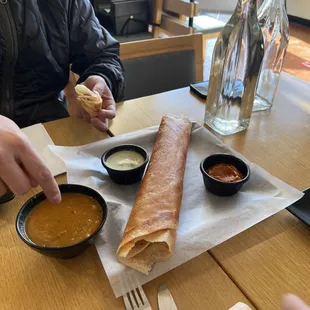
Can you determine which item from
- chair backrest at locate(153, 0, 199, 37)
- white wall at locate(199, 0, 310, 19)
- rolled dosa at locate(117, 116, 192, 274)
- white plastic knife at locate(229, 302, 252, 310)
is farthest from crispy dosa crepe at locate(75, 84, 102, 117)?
white wall at locate(199, 0, 310, 19)

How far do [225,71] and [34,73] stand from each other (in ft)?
2.35

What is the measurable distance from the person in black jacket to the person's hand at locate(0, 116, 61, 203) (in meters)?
0.42

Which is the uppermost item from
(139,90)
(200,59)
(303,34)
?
(200,59)

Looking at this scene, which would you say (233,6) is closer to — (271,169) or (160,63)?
(160,63)

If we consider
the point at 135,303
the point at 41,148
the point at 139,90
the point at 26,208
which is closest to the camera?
the point at 135,303

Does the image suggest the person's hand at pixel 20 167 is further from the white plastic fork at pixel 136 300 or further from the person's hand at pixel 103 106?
the person's hand at pixel 103 106

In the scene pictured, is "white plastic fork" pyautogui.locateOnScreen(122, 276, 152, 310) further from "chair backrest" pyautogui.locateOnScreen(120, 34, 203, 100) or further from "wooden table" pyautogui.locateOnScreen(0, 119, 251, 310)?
"chair backrest" pyautogui.locateOnScreen(120, 34, 203, 100)

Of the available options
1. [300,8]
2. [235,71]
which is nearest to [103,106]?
[235,71]

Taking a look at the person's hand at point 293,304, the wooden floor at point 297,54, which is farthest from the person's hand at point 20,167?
the wooden floor at point 297,54

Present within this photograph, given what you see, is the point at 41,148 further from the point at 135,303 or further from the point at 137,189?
the point at 135,303

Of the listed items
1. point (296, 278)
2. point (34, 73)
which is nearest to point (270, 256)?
point (296, 278)

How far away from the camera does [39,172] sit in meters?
0.67

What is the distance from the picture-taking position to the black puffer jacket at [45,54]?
1189 millimetres

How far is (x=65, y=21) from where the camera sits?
4.23ft
